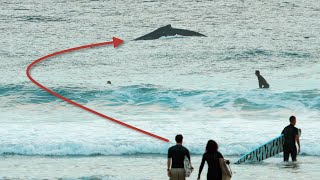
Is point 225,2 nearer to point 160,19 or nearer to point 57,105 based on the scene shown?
point 160,19

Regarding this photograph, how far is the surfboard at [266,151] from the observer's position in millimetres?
17938

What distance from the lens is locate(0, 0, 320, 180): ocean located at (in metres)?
19.6

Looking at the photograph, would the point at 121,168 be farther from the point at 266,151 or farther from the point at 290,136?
the point at 290,136

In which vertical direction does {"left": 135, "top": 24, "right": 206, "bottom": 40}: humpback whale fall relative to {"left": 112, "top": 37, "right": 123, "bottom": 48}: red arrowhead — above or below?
above

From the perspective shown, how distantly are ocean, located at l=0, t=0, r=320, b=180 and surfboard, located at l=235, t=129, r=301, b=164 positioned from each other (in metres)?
0.53

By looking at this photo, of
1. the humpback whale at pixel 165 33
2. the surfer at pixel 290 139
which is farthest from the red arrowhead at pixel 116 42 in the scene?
the surfer at pixel 290 139

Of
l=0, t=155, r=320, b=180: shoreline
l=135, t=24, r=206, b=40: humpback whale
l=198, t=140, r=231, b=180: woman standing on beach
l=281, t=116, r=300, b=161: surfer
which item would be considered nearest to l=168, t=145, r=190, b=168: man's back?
l=198, t=140, r=231, b=180: woman standing on beach

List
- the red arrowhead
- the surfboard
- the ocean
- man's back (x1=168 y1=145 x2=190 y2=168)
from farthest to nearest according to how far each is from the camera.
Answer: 1. the red arrowhead
2. the ocean
3. the surfboard
4. man's back (x1=168 y1=145 x2=190 y2=168)

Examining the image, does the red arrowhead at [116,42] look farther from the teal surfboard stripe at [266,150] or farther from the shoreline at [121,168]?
the teal surfboard stripe at [266,150]

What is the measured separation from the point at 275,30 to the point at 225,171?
140ft

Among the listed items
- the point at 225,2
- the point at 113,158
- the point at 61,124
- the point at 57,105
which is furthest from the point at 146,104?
the point at 225,2

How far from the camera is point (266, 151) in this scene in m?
18.1

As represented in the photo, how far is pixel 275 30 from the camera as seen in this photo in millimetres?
53656

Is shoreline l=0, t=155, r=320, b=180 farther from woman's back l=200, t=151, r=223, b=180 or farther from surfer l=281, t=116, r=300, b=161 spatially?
woman's back l=200, t=151, r=223, b=180
